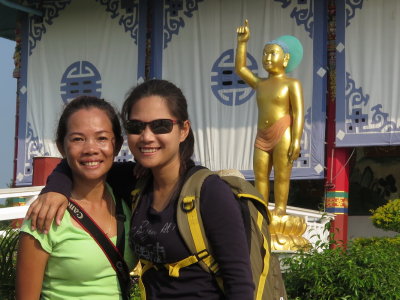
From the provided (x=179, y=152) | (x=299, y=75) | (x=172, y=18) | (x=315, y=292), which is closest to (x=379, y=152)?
(x=299, y=75)

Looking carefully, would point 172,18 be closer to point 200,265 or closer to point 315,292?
point 315,292

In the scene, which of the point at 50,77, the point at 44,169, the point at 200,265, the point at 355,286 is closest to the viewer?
the point at 200,265

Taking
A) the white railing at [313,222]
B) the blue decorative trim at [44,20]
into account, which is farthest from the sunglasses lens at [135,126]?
the blue decorative trim at [44,20]

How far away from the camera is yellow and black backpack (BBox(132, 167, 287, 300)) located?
1.96 metres

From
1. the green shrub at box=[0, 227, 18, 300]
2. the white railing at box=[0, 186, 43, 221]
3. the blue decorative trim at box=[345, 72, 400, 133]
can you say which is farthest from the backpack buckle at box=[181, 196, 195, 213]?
the blue decorative trim at box=[345, 72, 400, 133]

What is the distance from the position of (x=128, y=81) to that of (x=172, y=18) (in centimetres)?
129

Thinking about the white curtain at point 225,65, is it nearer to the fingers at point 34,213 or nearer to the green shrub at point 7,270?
the green shrub at point 7,270

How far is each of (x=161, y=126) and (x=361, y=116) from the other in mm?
8434

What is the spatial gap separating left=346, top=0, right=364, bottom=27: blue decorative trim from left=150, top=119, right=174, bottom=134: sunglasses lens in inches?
348

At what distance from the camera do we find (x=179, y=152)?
218cm

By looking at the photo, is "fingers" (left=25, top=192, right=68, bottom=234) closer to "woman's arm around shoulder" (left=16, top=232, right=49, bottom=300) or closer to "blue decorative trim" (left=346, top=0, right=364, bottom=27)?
"woman's arm around shoulder" (left=16, top=232, right=49, bottom=300)

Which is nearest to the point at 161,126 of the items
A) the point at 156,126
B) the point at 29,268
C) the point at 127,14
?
the point at 156,126

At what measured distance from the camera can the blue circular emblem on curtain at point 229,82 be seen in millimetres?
10992

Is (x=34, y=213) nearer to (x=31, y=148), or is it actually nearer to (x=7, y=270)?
(x=7, y=270)
